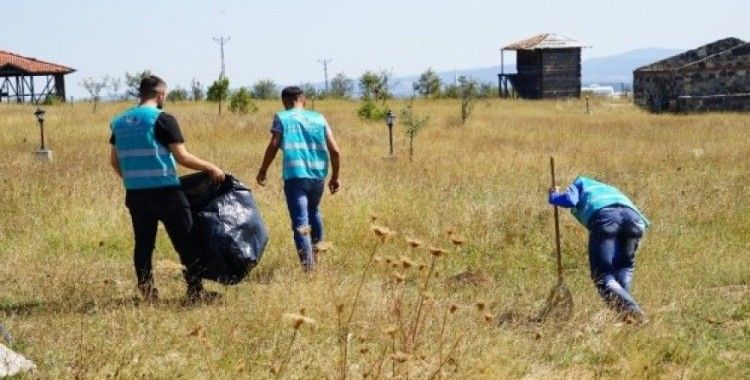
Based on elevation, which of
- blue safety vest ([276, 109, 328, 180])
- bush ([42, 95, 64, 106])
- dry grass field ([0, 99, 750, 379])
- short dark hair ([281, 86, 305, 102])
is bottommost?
dry grass field ([0, 99, 750, 379])

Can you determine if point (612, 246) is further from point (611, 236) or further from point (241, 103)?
point (241, 103)

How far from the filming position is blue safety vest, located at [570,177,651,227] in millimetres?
6016

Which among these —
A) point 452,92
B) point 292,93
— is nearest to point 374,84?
point 452,92

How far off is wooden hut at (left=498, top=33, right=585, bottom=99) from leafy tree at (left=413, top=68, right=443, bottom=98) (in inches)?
150

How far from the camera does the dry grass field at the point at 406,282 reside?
4.63 m

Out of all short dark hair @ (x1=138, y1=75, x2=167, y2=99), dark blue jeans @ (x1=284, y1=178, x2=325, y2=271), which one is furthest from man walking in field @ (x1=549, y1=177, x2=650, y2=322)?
short dark hair @ (x1=138, y1=75, x2=167, y2=99)

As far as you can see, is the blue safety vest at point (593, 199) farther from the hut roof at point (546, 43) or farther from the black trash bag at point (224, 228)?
the hut roof at point (546, 43)

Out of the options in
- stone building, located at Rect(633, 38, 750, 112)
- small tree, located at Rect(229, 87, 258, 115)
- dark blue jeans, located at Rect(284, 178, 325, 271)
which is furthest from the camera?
stone building, located at Rect(633, 38, 750, 112)

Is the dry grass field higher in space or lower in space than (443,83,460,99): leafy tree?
lower

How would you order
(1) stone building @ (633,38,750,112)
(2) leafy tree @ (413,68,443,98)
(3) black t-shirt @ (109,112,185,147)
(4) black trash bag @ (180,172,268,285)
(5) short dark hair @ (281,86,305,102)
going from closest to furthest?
(3) black t-shirt @ (109,112,185,147), (4) black trash bag @ (180,172,268,285), (5) short dark hair @ (281,86,305,102), (1) stone building @ (633,38,750,112), (2) leafy tree @ (413,68,443,98)

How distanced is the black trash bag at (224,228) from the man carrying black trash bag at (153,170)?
0.37 feet

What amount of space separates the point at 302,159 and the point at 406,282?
121 cm

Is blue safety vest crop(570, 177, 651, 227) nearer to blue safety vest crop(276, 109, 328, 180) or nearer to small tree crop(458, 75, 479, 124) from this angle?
blue safety vest crop(276, 109, 328, 180)

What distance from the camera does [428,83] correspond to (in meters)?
53.4
